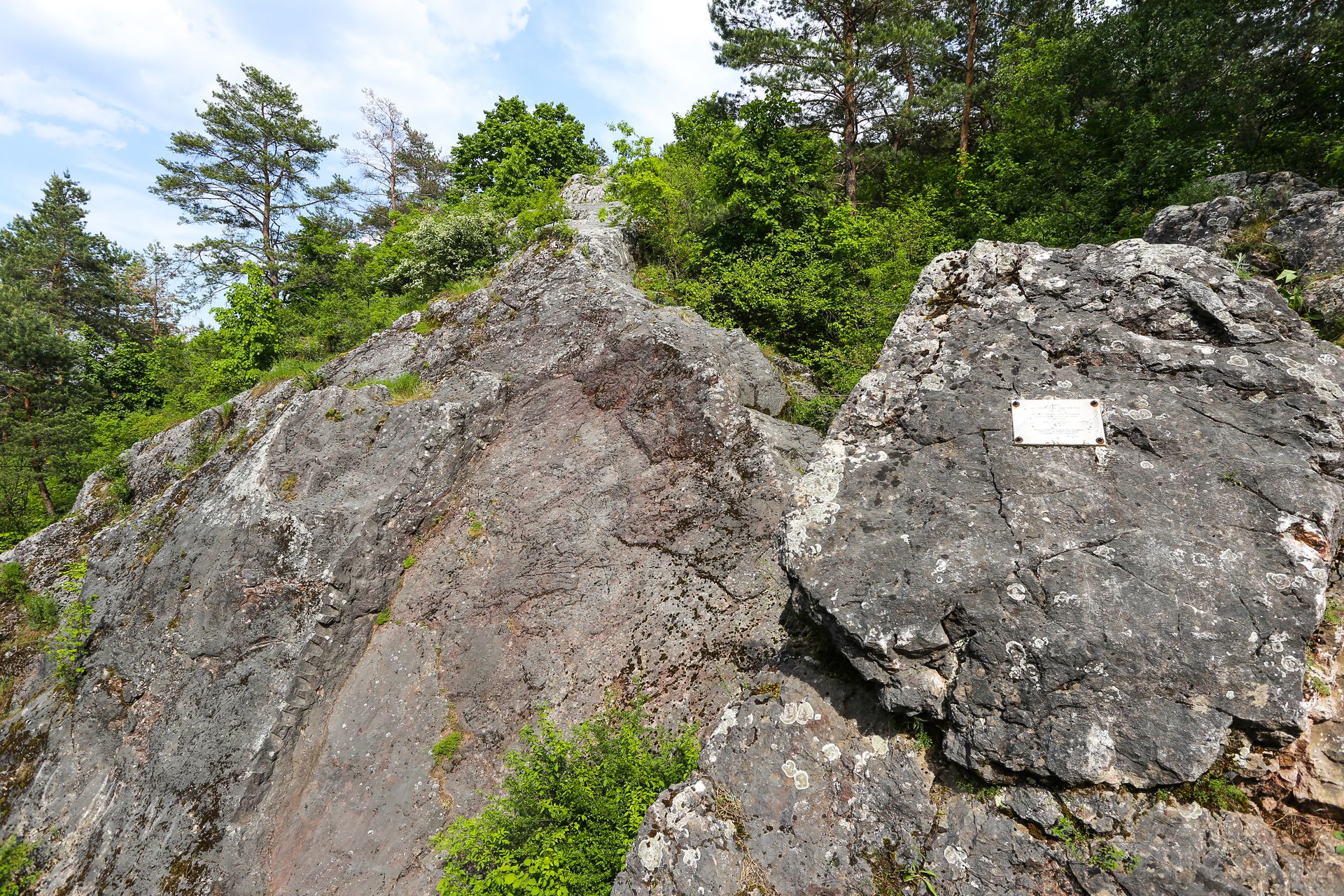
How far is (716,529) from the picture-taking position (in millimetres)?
7527

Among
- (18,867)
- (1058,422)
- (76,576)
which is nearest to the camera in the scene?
(1058,422)

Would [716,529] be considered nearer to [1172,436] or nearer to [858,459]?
[858,459]

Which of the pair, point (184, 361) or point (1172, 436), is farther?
point (184, 361)

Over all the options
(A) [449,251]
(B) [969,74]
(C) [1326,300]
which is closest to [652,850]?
(C) [1326,300]

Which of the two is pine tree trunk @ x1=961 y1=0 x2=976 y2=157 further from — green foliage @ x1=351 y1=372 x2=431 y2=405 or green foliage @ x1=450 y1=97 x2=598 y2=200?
green foliage @ x1=351 y1=372 x2=431 y2=405

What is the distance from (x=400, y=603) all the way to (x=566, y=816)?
4.31 metres

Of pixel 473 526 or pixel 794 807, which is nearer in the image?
pixel 794 807

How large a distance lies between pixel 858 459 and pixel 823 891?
131 inches

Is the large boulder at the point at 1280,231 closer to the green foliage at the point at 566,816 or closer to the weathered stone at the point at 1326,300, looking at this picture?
the weathered stone at the point at 1326,300

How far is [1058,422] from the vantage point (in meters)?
4.63

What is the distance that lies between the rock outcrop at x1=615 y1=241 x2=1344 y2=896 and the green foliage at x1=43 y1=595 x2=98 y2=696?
389 inches

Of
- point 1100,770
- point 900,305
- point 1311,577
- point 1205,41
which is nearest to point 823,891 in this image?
point 1100,770

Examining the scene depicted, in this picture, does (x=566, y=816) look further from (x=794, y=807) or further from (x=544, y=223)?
(x=544, y=223)

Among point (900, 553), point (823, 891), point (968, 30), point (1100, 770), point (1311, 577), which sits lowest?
point (823, 891)
